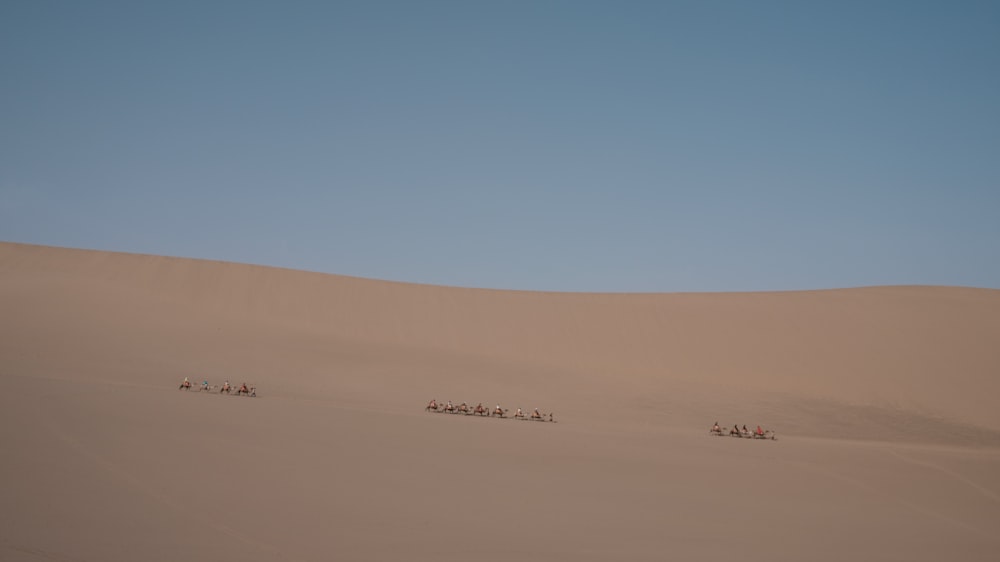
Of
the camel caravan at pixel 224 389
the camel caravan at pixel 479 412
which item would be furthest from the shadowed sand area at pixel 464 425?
the camel caravan at pixel 479 412

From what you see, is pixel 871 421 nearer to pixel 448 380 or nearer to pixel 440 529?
pixel 448 380

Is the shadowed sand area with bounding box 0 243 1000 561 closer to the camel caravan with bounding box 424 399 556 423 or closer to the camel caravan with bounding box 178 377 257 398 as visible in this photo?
the camel caravan with bounding box 178 377 257 398

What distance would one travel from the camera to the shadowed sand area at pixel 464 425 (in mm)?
7781

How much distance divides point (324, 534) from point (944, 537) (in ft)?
25.9

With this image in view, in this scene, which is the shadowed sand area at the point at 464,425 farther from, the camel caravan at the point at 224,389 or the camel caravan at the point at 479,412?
the camel caravan at the point at 479,412

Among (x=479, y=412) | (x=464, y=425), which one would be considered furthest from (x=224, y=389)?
(x=464, y=425)

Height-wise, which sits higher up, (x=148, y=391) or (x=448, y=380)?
(x=448, y=380)

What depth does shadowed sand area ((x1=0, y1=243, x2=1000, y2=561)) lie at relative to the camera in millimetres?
7781

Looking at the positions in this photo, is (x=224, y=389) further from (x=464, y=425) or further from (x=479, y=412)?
(x=464, y=425)

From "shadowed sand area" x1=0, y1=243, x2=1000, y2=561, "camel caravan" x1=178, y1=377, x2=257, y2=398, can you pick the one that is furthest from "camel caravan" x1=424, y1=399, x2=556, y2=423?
"camel caravan" x1=178, y1=377, x2=257, y2=398

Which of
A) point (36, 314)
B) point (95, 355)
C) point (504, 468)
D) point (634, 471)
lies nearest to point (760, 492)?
point (634, 471)

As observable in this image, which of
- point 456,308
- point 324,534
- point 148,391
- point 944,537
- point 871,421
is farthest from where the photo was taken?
point 456,308

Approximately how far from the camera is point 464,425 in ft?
48.7

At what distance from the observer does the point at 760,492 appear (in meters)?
11.5
